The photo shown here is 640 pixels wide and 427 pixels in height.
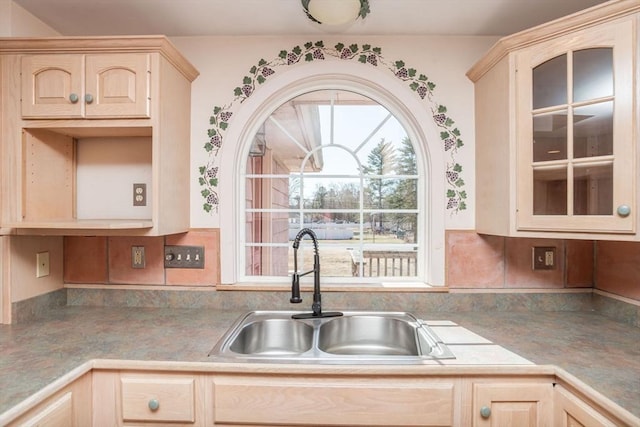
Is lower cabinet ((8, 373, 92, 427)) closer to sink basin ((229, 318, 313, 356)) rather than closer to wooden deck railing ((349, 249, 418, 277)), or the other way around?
sink basin ((229, 318, 313, 356))

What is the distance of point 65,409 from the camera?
105 cm

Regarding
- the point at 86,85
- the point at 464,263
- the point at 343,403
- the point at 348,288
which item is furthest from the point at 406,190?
the point at 86,85

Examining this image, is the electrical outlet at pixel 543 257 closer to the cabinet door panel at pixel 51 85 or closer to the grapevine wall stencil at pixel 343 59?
the grapevine wall stencil at pixel 343 59

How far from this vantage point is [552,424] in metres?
1.12

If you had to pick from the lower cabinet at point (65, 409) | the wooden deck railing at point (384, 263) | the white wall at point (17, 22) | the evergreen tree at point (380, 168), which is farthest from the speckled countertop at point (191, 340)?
the white wall at point (17, 22)

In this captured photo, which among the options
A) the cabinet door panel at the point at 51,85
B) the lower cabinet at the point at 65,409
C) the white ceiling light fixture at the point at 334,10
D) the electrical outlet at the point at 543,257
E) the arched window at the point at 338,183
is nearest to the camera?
the lower cabinet at the point at 65,409

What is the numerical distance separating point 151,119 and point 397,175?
1271 millimetres

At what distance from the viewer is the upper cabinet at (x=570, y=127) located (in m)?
1.20

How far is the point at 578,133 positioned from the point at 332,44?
1216 mm

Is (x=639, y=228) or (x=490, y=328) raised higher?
(x=639, y=228)

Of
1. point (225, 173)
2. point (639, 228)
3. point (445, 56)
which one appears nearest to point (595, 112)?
point (639, 228)

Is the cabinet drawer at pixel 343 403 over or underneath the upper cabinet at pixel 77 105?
underneath

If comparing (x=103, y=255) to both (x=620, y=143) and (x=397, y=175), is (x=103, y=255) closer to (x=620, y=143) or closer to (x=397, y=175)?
(x=397, y=175)

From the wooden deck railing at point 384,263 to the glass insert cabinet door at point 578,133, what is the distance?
0.64 metres
